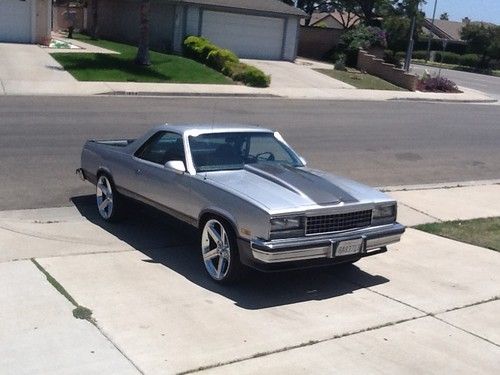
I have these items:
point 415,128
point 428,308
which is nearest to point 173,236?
point 428,308

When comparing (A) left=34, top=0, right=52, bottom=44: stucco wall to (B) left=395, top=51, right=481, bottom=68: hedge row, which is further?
(B) left=395, top=51, right=481, bottom=68: hedge row

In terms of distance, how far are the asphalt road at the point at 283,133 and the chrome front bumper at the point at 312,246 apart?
4.32 metres

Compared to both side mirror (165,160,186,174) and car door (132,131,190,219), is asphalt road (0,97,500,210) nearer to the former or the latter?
car door (132,131,190,219)

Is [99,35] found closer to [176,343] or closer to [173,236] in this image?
[173,236]

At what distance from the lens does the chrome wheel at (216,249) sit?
715cm

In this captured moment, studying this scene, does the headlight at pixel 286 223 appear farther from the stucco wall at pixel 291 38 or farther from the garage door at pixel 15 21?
the stucco wall at pixel 291 38

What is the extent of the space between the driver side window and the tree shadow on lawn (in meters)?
19.4

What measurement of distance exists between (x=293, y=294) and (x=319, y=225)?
2.28ft

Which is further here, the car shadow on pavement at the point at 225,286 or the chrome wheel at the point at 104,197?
the chrome wheel at the point at 104,197

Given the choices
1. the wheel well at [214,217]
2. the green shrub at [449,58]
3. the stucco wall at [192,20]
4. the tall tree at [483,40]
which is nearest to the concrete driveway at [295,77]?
the stucco wall at [192,20]

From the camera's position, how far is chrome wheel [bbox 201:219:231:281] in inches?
281

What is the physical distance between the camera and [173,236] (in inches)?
349

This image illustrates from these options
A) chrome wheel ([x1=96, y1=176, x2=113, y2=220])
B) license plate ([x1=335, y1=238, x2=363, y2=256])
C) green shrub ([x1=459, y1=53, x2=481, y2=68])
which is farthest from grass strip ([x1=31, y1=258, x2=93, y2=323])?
green shrub ([x1=459, y1=53, x2=481, y2=68])

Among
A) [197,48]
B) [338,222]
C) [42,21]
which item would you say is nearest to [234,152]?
[338,222]
